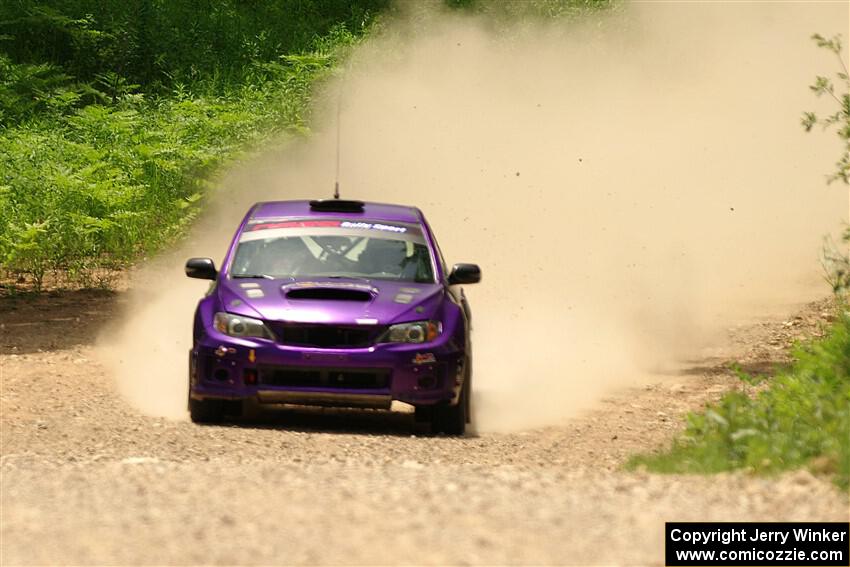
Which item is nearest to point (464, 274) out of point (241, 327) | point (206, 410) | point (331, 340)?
point (331, 340)

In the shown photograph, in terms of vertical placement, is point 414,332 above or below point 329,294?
below

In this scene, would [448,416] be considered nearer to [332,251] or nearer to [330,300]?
[330,300]

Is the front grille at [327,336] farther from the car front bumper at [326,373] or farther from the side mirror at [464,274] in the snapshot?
the side mirror at [464,274]

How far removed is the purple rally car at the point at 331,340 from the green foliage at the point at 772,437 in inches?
68.7

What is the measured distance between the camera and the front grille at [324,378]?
10602 mm

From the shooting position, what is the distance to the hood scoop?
1091 cm

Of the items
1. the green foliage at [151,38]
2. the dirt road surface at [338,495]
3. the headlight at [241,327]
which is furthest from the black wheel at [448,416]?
the green foliage at [151,38]

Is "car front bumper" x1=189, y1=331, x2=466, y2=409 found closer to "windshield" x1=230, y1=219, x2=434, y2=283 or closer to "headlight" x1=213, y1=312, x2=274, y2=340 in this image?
"headlight" x1=213, y1=312, x2=274, y2=340

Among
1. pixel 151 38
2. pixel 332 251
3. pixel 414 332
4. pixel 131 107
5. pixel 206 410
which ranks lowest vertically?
pixel 206 410

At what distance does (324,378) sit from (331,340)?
26 cm

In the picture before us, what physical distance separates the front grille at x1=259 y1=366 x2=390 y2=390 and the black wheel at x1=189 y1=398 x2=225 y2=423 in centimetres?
55

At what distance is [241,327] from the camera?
1073 centimetres

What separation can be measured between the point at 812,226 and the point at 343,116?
25.1ft

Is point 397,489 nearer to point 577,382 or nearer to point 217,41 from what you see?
point 577,382
